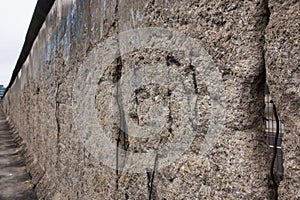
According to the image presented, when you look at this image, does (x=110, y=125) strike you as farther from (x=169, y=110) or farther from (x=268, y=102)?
(x=268, y=102)

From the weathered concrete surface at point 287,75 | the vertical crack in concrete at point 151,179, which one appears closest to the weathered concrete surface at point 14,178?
the vertical crack in concrete at point 151,179

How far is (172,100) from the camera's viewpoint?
2.93ft

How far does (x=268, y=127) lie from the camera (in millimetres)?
749

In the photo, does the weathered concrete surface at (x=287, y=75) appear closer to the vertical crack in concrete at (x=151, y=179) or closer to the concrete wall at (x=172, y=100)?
the concrete wall at (x=172, y=100)

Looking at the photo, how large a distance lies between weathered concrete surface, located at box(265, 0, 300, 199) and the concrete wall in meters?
0.01

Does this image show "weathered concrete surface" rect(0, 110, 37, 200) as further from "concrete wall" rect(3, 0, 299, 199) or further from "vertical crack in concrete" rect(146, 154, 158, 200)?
"vertical crack in concrete" rect(146, 154, 158, 200)

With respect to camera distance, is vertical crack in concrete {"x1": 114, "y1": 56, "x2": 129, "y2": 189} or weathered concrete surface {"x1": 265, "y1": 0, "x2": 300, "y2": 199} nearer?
weathered concrete surface {"x1": 265, "y1": 0, "x2": 300, "y2": 199}

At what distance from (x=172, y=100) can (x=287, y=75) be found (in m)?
0.37

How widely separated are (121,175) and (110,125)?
221mm

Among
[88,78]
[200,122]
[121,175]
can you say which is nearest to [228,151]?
[200,122]

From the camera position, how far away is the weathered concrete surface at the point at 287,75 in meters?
0.56

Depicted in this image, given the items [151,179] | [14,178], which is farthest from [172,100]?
[14,178]

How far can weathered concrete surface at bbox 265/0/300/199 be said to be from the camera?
565 mm

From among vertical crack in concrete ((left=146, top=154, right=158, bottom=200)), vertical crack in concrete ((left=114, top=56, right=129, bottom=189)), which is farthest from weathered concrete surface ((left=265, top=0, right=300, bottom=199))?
vertical crack in concrete ((left=114, top=56, right=129, bottom=189))
